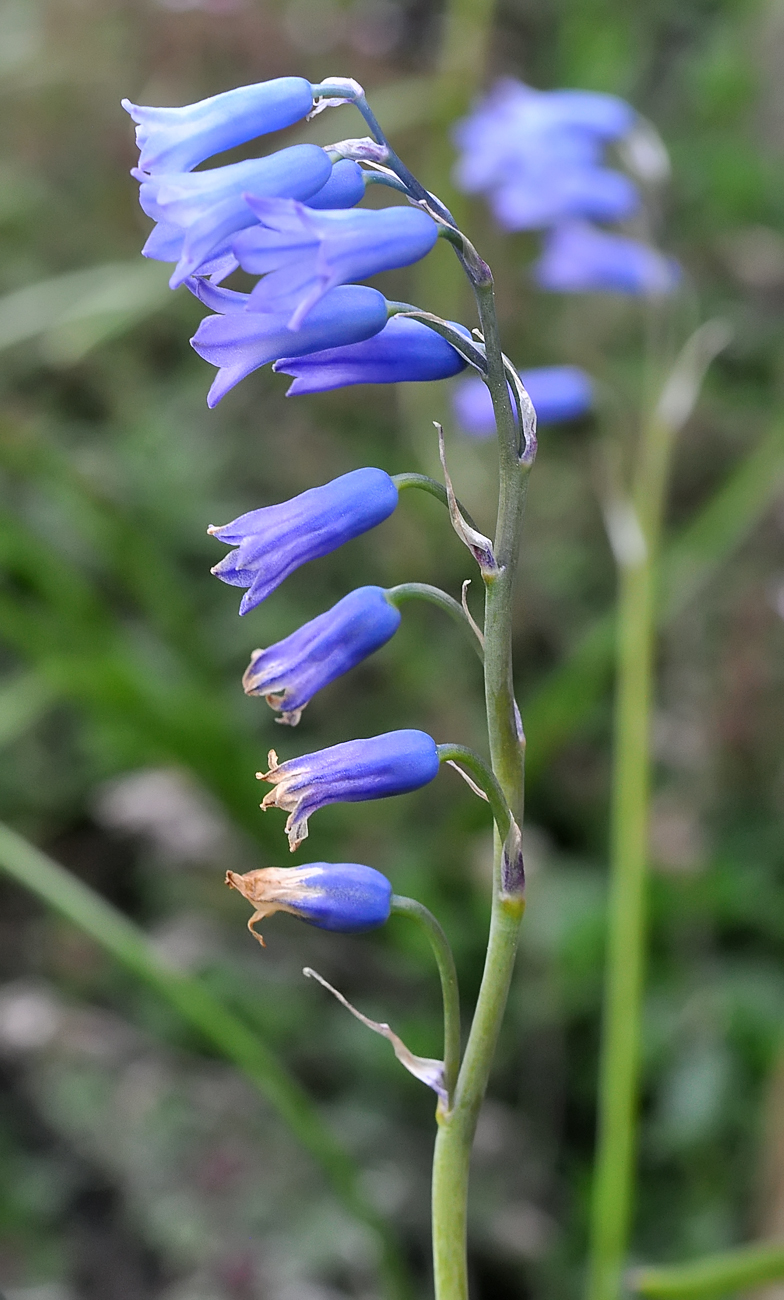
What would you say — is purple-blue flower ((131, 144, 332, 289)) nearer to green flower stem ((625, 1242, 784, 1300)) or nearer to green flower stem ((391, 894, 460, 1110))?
green flower stem ((391, 894, 460, 1110))

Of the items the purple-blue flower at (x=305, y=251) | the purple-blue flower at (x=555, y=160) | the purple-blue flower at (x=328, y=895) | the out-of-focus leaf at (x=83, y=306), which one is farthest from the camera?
the out-of-focus leaf at (x=83, y=306)

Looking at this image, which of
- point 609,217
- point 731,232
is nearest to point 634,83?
point 731,232

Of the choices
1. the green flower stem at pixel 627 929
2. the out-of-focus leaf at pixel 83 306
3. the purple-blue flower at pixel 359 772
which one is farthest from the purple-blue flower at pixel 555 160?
the purple-blue flower at pixel 359 772

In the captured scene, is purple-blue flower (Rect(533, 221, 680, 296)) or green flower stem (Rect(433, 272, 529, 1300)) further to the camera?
purple-blue flower (Rect(533, 221, 680, 296))

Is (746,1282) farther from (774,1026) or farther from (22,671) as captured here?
(22,671)

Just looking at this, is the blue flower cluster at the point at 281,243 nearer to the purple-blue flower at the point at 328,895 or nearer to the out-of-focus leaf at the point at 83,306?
the purple-blue flower at the point at 328,895

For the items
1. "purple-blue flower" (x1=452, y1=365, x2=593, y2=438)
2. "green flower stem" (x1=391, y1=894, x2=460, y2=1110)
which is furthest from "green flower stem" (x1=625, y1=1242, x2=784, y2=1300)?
"purple-blue flower" (x1=452, y1=365, x2=593, y2=438)
